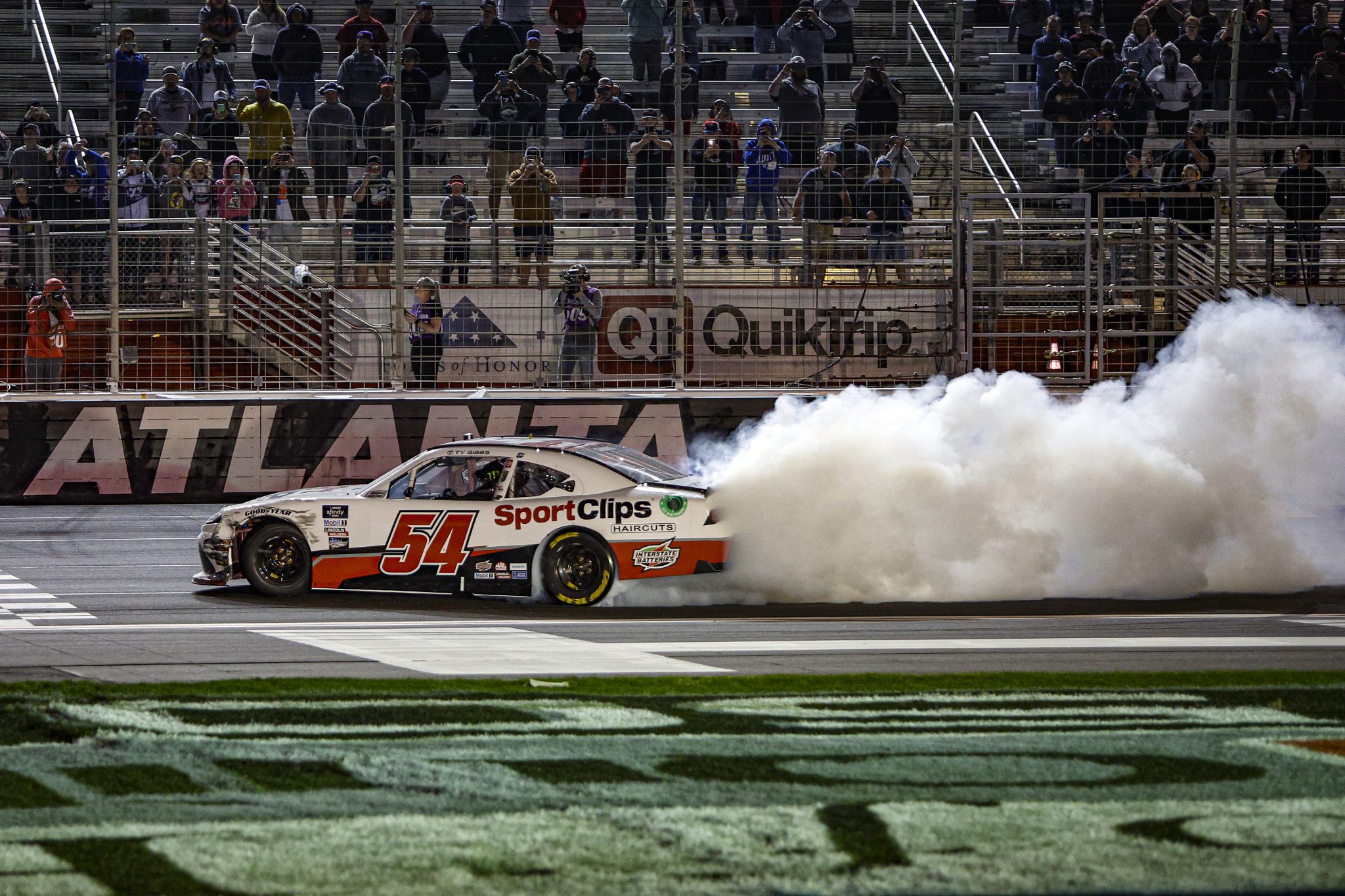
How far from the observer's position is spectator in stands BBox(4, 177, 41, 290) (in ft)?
59.5

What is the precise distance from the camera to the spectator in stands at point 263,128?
722 inches

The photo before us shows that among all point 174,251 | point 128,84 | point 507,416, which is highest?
point 128,84

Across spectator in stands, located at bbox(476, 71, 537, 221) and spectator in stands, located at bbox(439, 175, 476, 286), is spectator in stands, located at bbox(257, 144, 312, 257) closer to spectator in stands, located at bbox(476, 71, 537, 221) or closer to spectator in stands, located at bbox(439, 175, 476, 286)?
spectator in stands, located at bbox(439, 175, 476, 286)

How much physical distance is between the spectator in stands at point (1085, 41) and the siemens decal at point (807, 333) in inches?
231

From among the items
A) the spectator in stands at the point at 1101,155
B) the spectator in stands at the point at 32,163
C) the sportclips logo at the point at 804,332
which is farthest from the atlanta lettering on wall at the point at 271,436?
the spectator in stands at the point at 1101,155

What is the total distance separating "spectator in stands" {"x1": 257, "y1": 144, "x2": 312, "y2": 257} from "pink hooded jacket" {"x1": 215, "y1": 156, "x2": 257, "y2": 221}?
0.39ft

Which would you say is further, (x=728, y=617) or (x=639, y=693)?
(x=728, y=617)

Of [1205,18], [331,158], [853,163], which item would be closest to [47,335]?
[331,158]

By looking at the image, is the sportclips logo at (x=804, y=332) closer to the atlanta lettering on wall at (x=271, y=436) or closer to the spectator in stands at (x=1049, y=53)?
the atlanta lettering on wall at (x=271, y=436)

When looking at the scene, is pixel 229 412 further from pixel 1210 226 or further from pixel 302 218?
pixel 1210 226

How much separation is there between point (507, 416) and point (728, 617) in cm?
747

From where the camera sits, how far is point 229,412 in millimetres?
18453

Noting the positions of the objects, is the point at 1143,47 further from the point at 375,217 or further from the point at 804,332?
the point at 375,217

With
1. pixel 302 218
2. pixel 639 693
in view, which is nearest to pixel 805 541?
pixel 639 693
